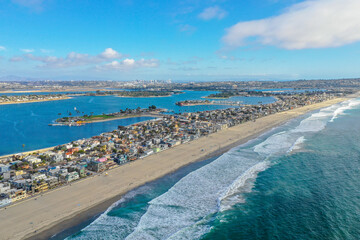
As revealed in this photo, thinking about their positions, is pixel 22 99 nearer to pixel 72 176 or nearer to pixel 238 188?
pixel 72 176

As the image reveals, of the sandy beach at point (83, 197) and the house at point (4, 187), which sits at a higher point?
the house at point (4, 187)

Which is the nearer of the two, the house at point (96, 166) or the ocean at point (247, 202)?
the ocean at point (247, 202)

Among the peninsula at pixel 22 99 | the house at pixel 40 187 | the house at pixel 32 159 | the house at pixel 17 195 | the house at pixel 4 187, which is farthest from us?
the peninsula at pixel 22 99

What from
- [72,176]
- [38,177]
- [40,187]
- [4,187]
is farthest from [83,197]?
[4,187]

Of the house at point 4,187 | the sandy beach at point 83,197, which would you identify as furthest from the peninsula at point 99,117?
the house at point 4,187

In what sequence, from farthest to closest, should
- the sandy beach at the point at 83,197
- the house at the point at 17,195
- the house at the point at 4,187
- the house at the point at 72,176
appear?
the house at the point at 72,176 < the house at the point at 4,187 < the house at the point at 17,195 < the sandy beach at the point at 83,197

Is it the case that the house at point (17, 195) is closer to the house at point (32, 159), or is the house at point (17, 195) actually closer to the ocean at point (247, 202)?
the ocean at point (247, 202)
